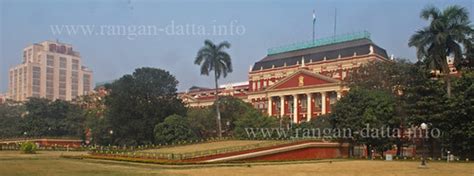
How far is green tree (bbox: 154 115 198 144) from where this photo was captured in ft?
183

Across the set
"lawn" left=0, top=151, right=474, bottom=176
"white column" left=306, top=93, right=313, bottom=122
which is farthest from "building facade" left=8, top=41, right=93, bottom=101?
"lawn" left=0, top=151, right=474, bottom=176

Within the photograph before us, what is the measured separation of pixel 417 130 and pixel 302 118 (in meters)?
36.1

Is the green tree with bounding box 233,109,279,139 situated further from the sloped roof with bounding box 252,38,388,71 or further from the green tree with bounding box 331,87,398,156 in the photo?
the sloped roof with bounding box 252,38,388,71

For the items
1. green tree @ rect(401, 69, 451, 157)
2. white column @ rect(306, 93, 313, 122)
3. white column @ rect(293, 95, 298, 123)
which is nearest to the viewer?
green tree @ rect(401, 69, 451, 157)

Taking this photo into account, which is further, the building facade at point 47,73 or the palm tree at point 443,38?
the building facade at point 47,73

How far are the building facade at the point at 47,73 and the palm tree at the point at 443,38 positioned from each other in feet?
374

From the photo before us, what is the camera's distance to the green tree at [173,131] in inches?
2200

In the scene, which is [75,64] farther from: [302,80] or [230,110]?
[230,110]

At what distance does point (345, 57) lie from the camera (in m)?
77.2

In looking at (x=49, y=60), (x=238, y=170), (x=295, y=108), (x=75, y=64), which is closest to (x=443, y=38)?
(x=238, y=170)

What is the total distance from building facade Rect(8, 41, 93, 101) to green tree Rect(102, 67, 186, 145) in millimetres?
77276

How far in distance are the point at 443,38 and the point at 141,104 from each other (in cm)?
3713

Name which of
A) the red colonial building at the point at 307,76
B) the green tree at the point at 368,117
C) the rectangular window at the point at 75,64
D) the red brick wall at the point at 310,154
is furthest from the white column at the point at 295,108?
the rectangular window at the point at 75,64

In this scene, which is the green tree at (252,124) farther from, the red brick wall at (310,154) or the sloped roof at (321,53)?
the sloped roof at (321,53)
